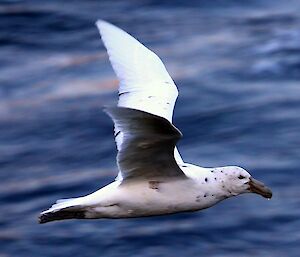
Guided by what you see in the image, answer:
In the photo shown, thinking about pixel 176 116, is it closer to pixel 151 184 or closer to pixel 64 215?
pixel 151 184

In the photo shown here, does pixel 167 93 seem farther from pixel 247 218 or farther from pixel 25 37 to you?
pixel 25 37

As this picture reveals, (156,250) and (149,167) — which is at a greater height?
(149,167)

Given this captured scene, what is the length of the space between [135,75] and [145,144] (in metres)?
1.48

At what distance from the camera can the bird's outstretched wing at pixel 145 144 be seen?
26.7 feet

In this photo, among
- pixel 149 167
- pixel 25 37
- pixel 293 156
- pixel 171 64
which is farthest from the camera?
pixel 25 37

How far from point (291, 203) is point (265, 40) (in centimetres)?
452

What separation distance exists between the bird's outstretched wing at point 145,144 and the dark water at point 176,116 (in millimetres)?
3825

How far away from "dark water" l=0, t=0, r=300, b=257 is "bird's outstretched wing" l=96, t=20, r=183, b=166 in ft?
9.95

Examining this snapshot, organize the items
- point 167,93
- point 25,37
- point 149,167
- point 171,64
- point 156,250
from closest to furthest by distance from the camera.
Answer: point 149,167
point 167,93
point 156,250
point 171,64
point 25,37

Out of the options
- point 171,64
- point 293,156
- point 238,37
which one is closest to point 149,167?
point 293,156

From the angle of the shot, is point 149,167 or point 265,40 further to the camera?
point 265,40

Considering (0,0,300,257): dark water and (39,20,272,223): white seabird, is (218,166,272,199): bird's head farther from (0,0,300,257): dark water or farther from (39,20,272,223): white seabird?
(0,0,300,257): dark water

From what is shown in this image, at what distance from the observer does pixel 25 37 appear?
17.9 meters

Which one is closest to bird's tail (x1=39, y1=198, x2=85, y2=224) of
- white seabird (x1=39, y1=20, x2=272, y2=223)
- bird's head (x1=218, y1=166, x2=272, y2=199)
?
white seabird (x1=39, y1=20, x2=272, y2=223)
